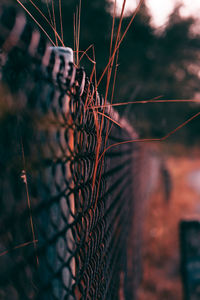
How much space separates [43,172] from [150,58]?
29.3 ft

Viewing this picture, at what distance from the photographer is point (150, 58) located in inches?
360

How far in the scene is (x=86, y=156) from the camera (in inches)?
50.6

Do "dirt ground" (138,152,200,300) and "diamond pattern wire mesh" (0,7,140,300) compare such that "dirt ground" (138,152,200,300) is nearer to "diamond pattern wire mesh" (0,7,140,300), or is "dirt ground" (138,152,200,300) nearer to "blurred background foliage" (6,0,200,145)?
"blurred background foliage" (6,0,200,145)

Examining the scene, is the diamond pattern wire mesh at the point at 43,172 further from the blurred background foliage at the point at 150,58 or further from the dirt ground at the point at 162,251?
the blurred background foliage at the point at 150,58

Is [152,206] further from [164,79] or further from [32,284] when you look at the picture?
[32,284]

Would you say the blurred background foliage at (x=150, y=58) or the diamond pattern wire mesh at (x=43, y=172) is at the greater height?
the blurred background foliage at (x=150, y=58)

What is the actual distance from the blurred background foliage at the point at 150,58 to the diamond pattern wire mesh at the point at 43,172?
6.31 metres

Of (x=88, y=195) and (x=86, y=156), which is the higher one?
(x=86, y=156)

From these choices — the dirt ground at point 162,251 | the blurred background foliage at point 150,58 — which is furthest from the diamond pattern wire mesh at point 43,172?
the blurred background foliage at point 150,58

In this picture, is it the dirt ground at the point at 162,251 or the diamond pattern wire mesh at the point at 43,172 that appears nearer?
the diamond pattern wire mesh at the point at 43,172

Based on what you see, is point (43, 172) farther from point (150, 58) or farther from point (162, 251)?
point (150, 58)

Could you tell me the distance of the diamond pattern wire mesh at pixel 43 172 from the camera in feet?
2.36

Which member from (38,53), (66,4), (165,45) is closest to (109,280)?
(38,53)

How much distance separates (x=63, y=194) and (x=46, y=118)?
31 cm
